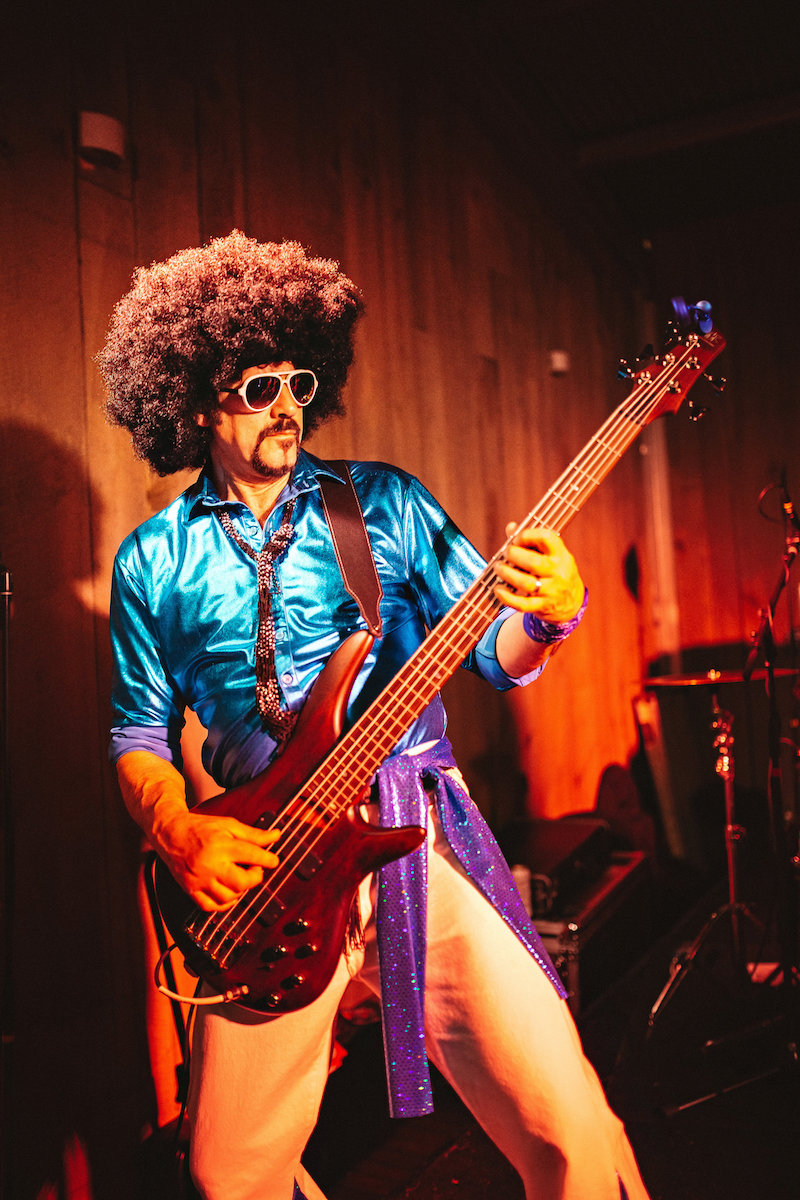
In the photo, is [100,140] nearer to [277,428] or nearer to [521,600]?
[277,428]

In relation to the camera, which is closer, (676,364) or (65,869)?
(676,364)

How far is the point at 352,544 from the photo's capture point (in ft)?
5.52

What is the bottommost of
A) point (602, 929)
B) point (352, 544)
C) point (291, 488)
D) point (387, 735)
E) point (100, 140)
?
point (602, 929)

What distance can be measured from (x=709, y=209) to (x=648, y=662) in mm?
2999

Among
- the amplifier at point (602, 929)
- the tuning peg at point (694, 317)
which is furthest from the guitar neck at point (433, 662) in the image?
the amplifier at point (602, 929)

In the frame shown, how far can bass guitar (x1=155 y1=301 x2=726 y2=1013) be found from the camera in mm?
1487

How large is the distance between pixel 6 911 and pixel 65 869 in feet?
1.19

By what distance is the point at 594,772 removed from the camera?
516 centimetres

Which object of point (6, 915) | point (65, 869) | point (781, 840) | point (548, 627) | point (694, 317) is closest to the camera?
point (548, 627)

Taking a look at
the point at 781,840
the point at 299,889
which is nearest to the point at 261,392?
the point at 299,889

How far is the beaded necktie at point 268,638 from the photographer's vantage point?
160 cm

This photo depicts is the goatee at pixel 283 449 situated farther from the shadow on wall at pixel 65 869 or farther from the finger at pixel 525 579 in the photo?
the shadow on wall at pixel 65 869

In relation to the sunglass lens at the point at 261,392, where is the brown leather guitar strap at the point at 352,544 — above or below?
below

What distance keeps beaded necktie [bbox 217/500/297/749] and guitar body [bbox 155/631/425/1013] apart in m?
0.08
